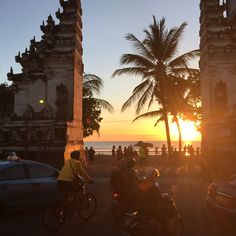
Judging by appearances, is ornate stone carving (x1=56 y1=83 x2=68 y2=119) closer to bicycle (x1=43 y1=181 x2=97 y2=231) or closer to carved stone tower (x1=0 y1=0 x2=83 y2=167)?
carved stone tower (x1=0 y1=0 x2=83 y2=167)

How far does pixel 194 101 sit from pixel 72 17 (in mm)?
18938

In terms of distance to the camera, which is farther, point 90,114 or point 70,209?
point 90,114

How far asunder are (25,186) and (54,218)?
220cm

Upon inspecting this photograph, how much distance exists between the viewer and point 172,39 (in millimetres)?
29359

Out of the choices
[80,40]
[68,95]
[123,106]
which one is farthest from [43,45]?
[123,106]

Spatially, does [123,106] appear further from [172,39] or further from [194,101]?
[194,101]

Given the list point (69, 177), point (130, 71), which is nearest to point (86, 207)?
point (69, 177)

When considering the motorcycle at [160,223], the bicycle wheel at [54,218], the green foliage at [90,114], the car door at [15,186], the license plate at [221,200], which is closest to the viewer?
the motorcycle at [160,223]

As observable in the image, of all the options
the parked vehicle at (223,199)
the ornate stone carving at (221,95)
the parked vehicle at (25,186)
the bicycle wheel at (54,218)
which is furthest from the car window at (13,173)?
the ornate stone carving at (221,95)

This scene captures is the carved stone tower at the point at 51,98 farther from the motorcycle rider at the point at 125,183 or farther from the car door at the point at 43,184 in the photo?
the motorcycle rider at the point at 125,183

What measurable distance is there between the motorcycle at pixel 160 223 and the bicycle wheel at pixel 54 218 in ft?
8.14

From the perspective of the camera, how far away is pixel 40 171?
11133mm

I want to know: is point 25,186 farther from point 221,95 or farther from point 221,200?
point 221,95

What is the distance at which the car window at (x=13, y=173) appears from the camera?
10.1m
